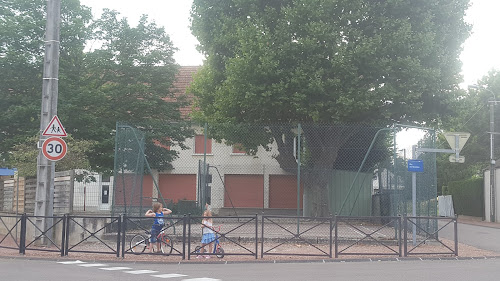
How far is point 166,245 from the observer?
13.9 metres

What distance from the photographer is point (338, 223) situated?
14.2m

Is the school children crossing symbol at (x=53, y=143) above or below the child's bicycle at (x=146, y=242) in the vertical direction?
above

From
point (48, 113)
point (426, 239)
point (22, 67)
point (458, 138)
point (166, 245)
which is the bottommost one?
point (166, 245)

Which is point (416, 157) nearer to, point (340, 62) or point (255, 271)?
point (340, 62)

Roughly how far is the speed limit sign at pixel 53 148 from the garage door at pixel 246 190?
9.82m

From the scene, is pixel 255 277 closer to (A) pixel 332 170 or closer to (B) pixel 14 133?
(A) pixel 332 170

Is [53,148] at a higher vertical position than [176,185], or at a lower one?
higher

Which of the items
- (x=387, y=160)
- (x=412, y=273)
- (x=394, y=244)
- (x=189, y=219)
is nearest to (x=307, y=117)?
(x=387, y=160)

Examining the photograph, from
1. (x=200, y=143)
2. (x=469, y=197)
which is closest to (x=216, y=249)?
(x=200, y=143)

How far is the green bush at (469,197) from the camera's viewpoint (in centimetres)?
4156

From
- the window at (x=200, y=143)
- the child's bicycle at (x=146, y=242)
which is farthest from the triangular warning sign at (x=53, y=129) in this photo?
the window at (x=200, y=143)

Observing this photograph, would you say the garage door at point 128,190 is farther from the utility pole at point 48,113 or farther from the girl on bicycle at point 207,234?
the girl on bicycle at point 207,234

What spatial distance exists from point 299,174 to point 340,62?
4.46 m

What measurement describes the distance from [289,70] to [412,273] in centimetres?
1117
